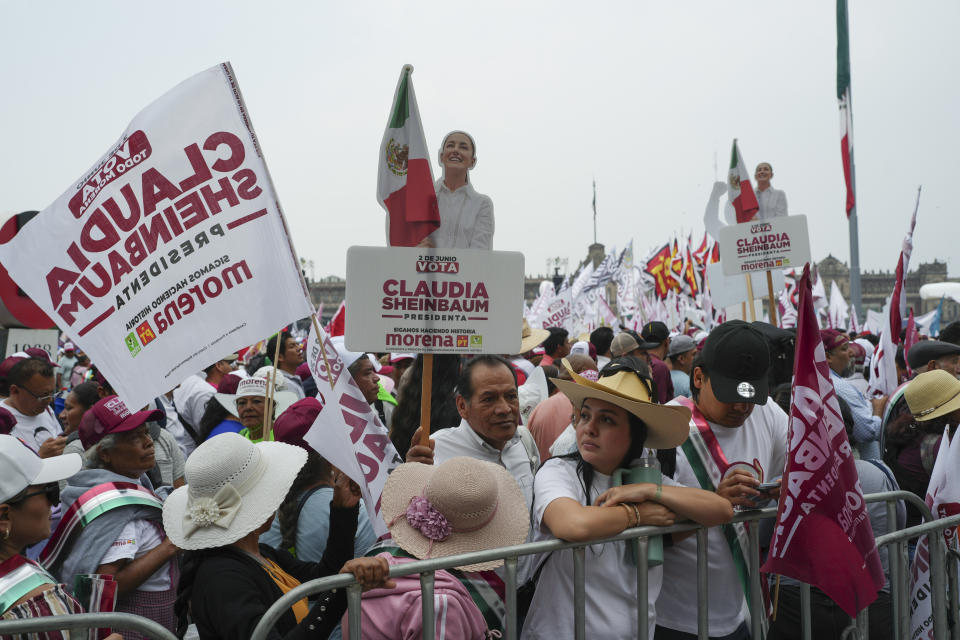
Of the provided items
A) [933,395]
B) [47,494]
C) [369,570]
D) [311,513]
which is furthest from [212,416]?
[933,395]

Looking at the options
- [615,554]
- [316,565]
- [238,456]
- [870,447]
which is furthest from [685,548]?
[870,447]

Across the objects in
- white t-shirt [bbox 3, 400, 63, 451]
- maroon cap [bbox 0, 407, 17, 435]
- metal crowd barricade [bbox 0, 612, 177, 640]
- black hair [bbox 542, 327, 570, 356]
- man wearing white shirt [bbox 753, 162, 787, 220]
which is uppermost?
man wearing white shirt [bbox 753, 162, 787, 220]

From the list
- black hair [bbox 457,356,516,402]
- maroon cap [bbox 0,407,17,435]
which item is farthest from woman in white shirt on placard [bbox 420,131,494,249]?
maroon cap [bbox 0,407,17,435]

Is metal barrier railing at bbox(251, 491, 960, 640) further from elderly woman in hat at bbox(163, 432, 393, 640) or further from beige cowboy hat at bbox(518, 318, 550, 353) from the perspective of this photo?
beige cowboy hat at bbox(518, 318, 550, 353)

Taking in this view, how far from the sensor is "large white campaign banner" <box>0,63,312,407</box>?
3.11 m

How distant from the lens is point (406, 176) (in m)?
3.80

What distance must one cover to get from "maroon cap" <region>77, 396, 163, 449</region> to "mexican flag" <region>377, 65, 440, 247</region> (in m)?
A: 1.49

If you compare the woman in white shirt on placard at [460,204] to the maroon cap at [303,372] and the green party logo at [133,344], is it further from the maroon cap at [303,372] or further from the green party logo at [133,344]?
the maroon cap at [303,372]

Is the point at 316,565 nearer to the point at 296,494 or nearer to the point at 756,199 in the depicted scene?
the point at 296,494

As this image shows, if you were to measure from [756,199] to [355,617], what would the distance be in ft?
27.2

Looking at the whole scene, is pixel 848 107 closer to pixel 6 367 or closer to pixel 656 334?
pixel 656 334

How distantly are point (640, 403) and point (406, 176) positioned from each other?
171 cm

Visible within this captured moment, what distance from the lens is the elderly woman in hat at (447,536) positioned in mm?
2408

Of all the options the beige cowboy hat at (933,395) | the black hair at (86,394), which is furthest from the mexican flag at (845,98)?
the black hair at (86,394)
